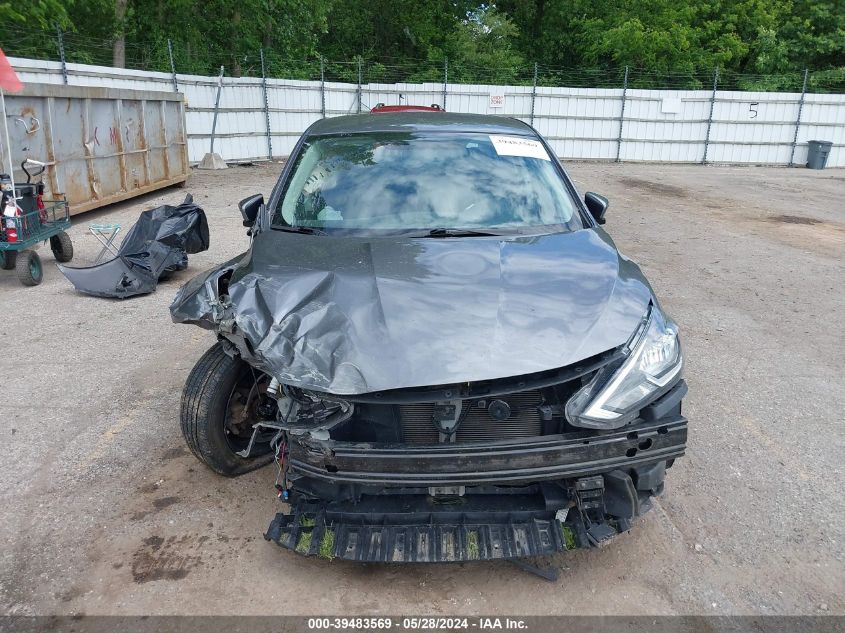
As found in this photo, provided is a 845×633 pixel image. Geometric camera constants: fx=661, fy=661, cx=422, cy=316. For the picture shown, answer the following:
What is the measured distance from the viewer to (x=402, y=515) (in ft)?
8.84

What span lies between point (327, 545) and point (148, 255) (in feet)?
17.4

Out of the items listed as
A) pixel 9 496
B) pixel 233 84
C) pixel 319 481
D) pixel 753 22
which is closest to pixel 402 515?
pixel 319 481

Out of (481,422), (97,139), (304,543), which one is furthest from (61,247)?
(481,422)

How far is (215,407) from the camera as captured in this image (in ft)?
11.0

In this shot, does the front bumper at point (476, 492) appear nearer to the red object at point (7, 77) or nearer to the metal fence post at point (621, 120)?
the red object at point (7, 77)

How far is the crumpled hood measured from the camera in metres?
2.55

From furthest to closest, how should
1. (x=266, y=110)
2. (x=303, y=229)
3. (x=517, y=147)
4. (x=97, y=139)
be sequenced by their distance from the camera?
(x=266, y=110), (x=97, y=139), (x=517, y=147), (x=303, y=229)

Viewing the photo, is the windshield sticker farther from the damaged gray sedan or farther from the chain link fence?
the chain link fence

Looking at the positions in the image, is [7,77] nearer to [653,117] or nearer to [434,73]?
[434,73]

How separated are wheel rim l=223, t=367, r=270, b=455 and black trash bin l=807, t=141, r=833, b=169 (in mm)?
24039

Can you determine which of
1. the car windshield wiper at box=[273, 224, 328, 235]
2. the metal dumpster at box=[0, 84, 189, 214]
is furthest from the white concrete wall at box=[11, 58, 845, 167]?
the car windshield wiper at box=[273, 224, 328, 235]

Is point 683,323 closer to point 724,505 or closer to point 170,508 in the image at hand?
point 724,505

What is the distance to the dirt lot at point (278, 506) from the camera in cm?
275

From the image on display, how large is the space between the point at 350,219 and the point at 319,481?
1578mm
